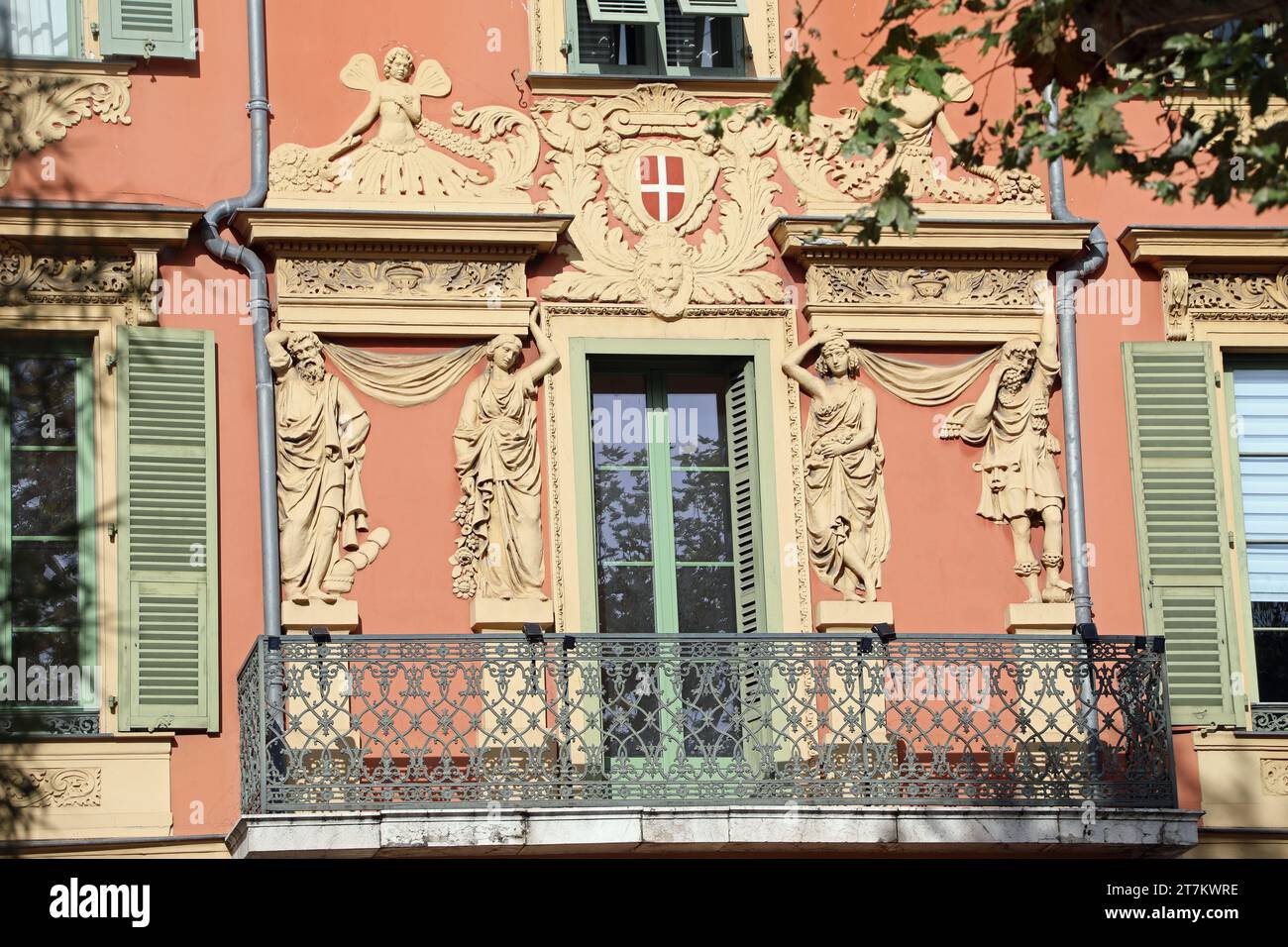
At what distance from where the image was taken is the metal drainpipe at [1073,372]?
52.2 ft

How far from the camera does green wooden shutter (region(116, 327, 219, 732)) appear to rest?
14.9 meters

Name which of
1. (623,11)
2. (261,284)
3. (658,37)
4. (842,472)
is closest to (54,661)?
(261,284)

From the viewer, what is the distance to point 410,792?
47.0 ft

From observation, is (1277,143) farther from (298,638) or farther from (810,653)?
(298,638)

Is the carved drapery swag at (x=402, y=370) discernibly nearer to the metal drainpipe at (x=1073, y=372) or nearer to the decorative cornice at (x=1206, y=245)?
the metal drainpipe at (x=1073, y=372)

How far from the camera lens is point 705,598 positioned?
52.0ft

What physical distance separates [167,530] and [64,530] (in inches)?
22.6

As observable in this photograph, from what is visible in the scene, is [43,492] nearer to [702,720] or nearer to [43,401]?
[43,401]

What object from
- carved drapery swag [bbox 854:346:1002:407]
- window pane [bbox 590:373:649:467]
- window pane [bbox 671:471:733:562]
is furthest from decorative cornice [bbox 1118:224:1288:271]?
window pane [bbox 590:373:649:467]

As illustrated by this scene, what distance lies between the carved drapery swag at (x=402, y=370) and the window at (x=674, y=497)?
32.6 inches

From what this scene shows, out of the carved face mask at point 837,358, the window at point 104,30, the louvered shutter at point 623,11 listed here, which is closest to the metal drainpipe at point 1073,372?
the carved face mask at point 837,358

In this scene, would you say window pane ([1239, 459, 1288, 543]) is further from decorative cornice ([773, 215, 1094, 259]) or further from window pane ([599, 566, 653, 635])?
window pane ([599, 566, 653, 635])
